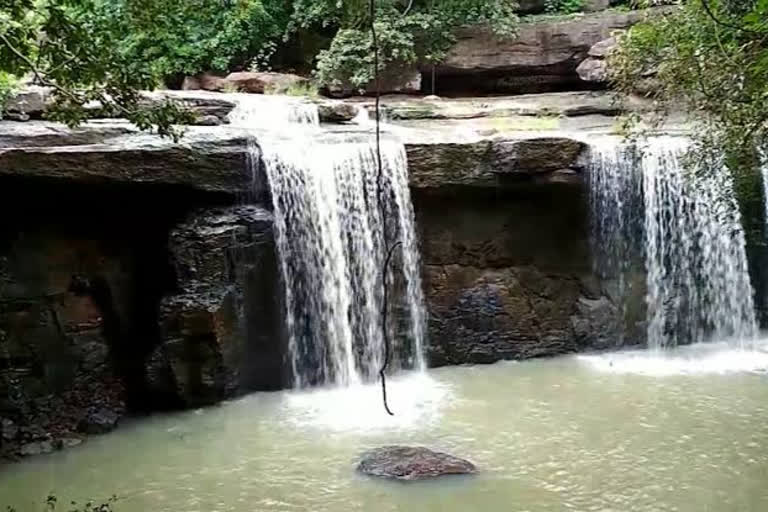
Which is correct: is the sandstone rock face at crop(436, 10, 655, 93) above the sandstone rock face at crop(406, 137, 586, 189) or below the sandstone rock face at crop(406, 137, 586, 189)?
above

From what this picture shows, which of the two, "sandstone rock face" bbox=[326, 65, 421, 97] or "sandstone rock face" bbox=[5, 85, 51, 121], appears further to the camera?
"sandstone rock face" bbox=[326, 65, 421, 97]

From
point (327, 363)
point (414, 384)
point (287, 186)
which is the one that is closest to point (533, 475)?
point (414, 384)

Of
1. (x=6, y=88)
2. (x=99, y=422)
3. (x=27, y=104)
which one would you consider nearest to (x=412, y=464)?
(x=99, y=422)

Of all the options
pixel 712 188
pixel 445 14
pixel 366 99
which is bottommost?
pixel 712 188

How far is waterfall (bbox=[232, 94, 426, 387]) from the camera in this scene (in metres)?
10.2

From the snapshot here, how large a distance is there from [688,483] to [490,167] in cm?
453

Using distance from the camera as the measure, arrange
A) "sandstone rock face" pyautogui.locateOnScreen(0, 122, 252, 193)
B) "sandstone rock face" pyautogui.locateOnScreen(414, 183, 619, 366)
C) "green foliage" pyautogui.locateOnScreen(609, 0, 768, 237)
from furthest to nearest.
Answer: "sandstone rock face" pyautogui.locateOnScreen(414, 183, 619, 366) < "sandstone rock face" pyautogui.locateOnScreen(0, 122, 252, 193) < "green foliage" pyautogui.locateOnScreen(609, 0, 768, 237)

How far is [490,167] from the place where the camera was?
1042 centimetres

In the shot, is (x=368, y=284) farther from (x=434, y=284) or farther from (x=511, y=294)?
(x=511, y=294)

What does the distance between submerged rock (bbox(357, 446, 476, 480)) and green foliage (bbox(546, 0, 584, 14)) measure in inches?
411

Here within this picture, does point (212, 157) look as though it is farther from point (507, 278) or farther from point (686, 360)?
point (686, 360)

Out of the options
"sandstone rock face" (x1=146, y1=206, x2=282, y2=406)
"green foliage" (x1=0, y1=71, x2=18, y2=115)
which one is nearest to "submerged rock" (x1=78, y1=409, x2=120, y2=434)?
"sandstone rock face" (x1=146, y1=206, x2=282, y2=406)

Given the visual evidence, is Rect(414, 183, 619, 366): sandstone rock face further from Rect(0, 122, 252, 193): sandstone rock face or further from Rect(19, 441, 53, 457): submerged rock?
Rect(19, 441, 53, 457): submerged rock

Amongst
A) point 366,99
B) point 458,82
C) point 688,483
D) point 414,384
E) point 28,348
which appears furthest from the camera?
point 458,82
